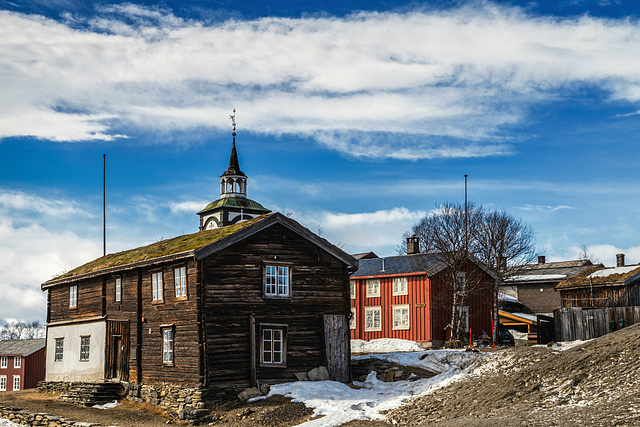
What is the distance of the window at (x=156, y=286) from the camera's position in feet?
105

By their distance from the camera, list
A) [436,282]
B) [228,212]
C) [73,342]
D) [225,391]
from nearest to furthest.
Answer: [225,391] < [73,342] < [436,282] < [228,212]

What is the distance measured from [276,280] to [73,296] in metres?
13.8

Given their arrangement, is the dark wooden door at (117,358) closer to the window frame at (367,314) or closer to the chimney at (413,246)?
the window frame at (367,314)

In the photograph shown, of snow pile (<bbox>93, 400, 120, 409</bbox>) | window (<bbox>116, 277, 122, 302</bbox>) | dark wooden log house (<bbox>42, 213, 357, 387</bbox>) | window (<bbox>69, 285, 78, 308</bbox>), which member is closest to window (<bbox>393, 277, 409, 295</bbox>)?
dark wooden log house (<bbox>42, 213, 357, 387</bbox>)

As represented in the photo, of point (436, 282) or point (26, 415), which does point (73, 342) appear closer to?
point (26, 415)

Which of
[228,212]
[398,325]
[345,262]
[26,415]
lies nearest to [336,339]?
[345,262]

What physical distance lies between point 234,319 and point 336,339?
4.77 m

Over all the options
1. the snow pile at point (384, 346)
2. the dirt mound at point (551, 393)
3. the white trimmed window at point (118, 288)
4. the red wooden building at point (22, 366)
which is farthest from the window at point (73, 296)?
the red wooden building at point (22, 366)

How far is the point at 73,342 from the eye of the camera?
123ft

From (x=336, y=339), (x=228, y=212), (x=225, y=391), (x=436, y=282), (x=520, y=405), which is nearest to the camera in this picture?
(x=520, y=405)

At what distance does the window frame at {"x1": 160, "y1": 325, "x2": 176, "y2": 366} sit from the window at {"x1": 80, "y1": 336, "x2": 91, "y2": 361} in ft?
21.4

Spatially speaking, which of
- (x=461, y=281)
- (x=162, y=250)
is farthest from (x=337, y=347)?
(x=461, y=281)

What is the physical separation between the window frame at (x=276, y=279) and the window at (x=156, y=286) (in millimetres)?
4748

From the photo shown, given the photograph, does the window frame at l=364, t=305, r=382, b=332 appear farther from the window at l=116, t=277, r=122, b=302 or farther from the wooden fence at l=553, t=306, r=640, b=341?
the window at l=116, t=277, r=122, b=302
